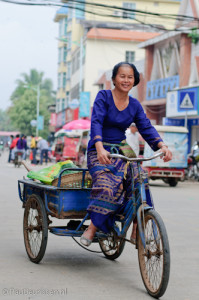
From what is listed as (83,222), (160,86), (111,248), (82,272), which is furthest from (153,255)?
(160,86)

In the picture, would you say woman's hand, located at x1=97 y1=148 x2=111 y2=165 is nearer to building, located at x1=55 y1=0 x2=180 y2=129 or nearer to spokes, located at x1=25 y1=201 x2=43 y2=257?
spokes, located at x1=25 y1=201 x2=43 y2=257

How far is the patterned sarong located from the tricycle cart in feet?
0.32

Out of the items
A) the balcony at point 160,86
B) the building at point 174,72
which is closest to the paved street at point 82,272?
the building at point 174,72

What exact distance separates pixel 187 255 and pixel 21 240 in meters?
2.00

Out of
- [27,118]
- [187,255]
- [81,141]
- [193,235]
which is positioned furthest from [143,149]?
[27,118]

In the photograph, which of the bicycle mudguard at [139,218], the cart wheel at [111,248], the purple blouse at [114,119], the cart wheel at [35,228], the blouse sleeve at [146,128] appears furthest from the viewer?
the cart wheel at [111,248]

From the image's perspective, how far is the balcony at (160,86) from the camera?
32656 mm

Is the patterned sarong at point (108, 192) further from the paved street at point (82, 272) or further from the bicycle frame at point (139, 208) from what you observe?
the paved street at point (82, 272)

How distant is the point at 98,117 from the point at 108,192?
67 centimetres

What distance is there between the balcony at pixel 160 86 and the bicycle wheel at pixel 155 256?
27.5 meters

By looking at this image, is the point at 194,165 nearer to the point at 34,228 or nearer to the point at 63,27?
the point at 34,228

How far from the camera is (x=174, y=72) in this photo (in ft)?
111

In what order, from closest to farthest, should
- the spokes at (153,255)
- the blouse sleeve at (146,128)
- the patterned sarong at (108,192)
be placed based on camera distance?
the spokes at (153,255) → the patterned sarong at (108,192) → the blouse sleeve at (146,128)

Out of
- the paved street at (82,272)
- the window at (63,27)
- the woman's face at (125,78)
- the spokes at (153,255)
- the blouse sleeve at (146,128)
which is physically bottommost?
the paved street at (82,272)
